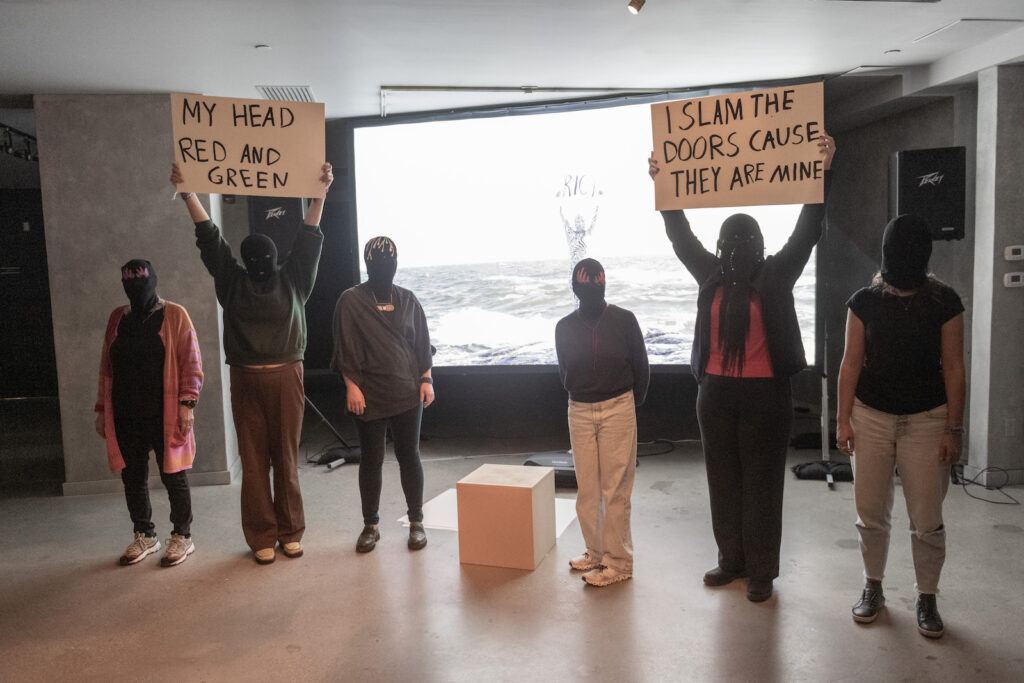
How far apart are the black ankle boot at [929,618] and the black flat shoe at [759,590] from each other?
0.54m

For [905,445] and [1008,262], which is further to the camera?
[1008,262]

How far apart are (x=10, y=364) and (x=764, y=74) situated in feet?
31.2

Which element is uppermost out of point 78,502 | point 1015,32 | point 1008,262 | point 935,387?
point 1015,32

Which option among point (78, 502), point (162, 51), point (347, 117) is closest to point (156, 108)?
point (162, 51)

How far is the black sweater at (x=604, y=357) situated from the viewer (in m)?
3.05

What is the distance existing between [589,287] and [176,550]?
2422 mm

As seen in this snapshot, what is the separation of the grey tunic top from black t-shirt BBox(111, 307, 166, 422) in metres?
0.83

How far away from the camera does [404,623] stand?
9.56 feet

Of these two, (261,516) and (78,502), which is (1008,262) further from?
(78,502)

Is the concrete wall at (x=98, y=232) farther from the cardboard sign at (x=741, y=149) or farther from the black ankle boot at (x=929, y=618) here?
the black ankle boot at (x=929, y=618)

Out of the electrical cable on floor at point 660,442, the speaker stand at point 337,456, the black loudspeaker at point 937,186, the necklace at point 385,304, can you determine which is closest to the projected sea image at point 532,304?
the electrical cable on floor at point 660,442

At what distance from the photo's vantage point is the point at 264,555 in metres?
3.59

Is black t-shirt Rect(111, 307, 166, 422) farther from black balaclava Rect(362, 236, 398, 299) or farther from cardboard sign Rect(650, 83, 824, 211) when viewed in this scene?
cardboard sign Rect(650, 83, 824, 211)

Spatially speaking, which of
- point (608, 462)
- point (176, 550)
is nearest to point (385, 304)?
point (608, 462)
